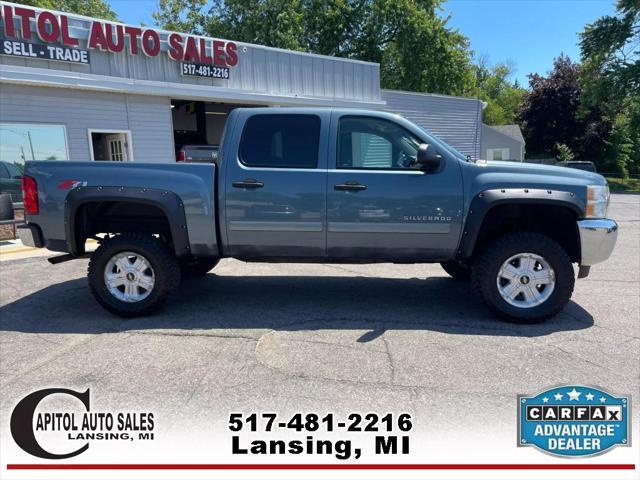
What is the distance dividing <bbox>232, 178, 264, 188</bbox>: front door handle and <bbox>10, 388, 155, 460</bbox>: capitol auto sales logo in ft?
7.19

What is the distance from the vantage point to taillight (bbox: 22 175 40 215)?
457 cm

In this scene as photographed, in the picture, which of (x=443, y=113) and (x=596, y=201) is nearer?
(x=596, y=201)

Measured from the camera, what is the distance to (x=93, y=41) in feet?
36.5

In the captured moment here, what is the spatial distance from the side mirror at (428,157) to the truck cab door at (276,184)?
2.92 ft

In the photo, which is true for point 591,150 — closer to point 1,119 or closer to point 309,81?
point 309,81

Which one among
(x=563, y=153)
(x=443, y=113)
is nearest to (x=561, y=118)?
(x=563, y=153)

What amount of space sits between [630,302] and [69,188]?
5.95m

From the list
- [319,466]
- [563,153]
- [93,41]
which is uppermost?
[93,41]

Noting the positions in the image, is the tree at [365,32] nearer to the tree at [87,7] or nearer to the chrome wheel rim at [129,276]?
the tree at [87,7]

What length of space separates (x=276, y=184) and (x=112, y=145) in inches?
386

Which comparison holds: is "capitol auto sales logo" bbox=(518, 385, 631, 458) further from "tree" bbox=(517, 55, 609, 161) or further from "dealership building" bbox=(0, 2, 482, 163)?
"tree" bbox=(517, 55, 609, 161)

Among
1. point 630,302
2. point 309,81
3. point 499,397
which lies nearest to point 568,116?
point 309,81

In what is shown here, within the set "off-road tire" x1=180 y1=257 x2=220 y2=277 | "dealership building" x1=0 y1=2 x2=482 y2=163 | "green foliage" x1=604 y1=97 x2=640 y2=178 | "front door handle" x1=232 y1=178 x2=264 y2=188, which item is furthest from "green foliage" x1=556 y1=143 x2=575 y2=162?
"front door handle" x1=232 y1=178 x2=264 y2=188

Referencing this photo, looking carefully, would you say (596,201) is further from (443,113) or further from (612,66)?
(612,66)
